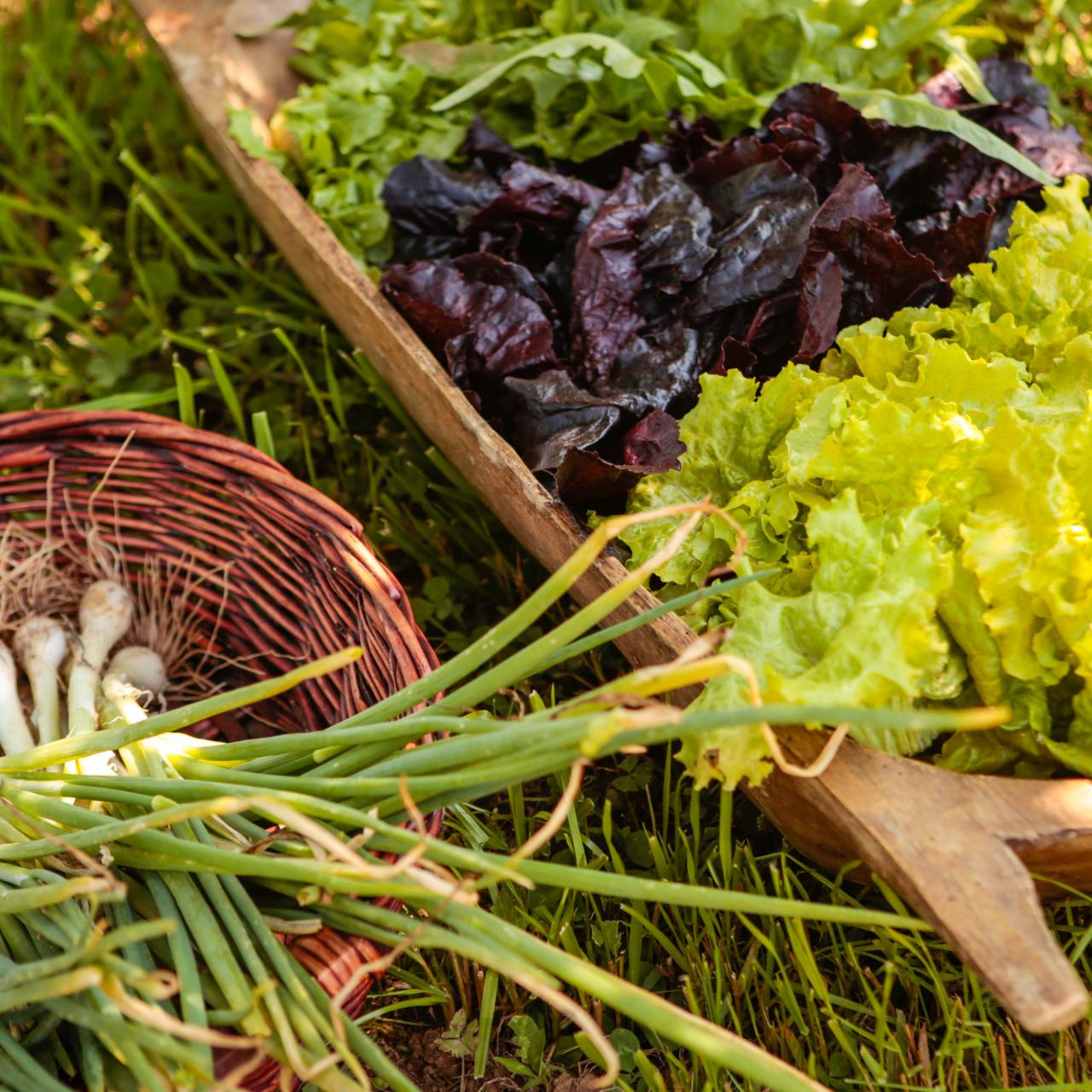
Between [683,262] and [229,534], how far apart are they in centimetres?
82

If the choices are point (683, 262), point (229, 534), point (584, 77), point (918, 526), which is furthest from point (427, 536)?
point (918, 526)

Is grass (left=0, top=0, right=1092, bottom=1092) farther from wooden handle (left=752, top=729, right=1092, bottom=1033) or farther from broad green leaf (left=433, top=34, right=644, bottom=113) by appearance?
broad green leaf (left=433, top=34, right=644, bottom=113)

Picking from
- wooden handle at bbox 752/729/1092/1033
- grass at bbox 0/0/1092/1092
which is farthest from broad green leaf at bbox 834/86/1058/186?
wooden handle at bbox 752/729/1092/1033

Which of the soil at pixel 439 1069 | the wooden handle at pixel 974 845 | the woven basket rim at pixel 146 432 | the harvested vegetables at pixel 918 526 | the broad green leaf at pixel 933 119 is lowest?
the soil at pixel 439 1069

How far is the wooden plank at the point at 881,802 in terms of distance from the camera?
1003mm

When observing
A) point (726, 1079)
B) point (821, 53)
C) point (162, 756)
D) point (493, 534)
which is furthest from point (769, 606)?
point (821, 53)

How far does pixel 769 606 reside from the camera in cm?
127

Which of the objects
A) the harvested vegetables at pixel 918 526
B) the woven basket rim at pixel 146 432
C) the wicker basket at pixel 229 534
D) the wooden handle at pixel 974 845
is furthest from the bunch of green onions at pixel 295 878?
the woven basket rim at pixel 146 432

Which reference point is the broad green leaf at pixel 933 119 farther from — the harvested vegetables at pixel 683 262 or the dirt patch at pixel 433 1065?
the dirt patch at pixel 433 1065

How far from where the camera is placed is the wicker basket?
1540 mm

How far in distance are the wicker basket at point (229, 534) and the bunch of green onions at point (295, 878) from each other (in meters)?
0.33

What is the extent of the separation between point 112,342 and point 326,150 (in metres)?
0.66

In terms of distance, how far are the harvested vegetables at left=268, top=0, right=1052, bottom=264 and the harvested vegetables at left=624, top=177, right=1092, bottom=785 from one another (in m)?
0.69

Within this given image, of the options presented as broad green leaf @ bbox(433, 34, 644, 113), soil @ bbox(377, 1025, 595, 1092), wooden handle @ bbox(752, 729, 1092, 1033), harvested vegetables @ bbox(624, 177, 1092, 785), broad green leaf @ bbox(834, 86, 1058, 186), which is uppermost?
broad green leaf @ bbox(433, 34, 644, 113)
